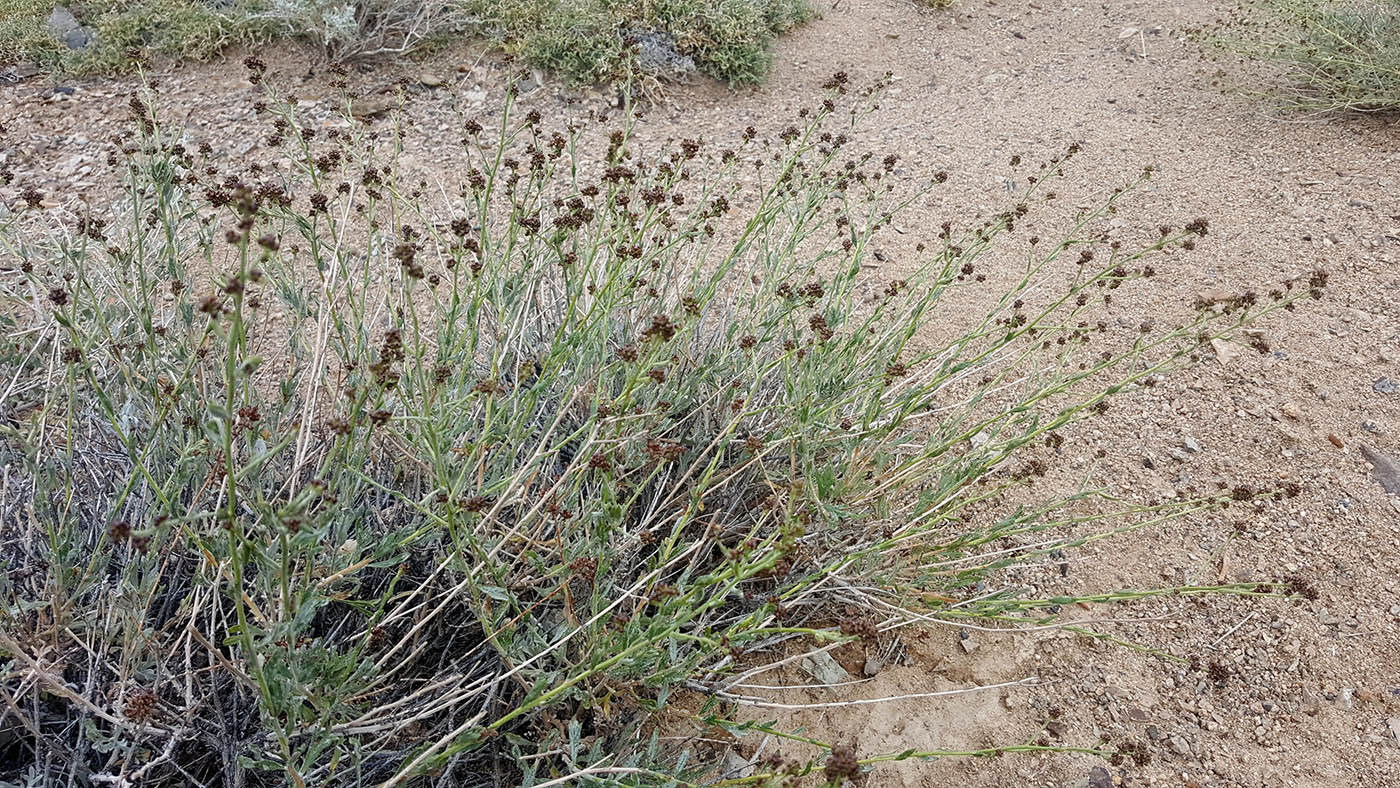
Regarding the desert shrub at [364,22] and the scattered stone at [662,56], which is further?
the scattered stone at [662,56]

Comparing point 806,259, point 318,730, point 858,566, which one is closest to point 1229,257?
point 806,259

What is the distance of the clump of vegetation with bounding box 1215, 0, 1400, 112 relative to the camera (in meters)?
4.57

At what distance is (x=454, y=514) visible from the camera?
4.61 ft

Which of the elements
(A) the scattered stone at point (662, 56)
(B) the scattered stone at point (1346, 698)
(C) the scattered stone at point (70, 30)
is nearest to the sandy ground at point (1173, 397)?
(B) the scattered stone at point (1346, 698)

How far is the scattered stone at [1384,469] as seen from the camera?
2.74 meters

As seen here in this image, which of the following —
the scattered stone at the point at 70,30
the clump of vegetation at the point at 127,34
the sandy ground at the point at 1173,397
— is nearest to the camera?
the sandy ground at the point at 1173,397

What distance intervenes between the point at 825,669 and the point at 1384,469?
2059mm

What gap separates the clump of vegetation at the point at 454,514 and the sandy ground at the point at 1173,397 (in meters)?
0.19

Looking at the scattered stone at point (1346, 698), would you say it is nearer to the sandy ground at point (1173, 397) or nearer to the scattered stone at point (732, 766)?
the sandy ground at point (1173, 397)

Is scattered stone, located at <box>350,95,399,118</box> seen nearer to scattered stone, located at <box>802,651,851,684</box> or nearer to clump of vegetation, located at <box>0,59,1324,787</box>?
clump of vegetation, located at <box>0,59,1324,787</box>

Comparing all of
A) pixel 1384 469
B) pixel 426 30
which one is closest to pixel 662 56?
pixel 426 30

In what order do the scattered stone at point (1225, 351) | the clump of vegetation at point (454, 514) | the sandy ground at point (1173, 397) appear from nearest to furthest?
the clump of vegetation at point (454, 514)
the sandy ground at point (1173, 397)
the scattered stone at point (1225, 351)

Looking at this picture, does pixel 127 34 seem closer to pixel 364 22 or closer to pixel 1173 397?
pixel 364 22

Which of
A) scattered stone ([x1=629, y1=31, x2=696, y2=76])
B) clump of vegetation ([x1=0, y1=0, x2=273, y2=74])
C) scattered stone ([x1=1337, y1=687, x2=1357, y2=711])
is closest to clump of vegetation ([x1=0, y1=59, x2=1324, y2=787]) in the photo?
scattered stone ([x1=1337, y1=687, x2=1357, y2=711])
